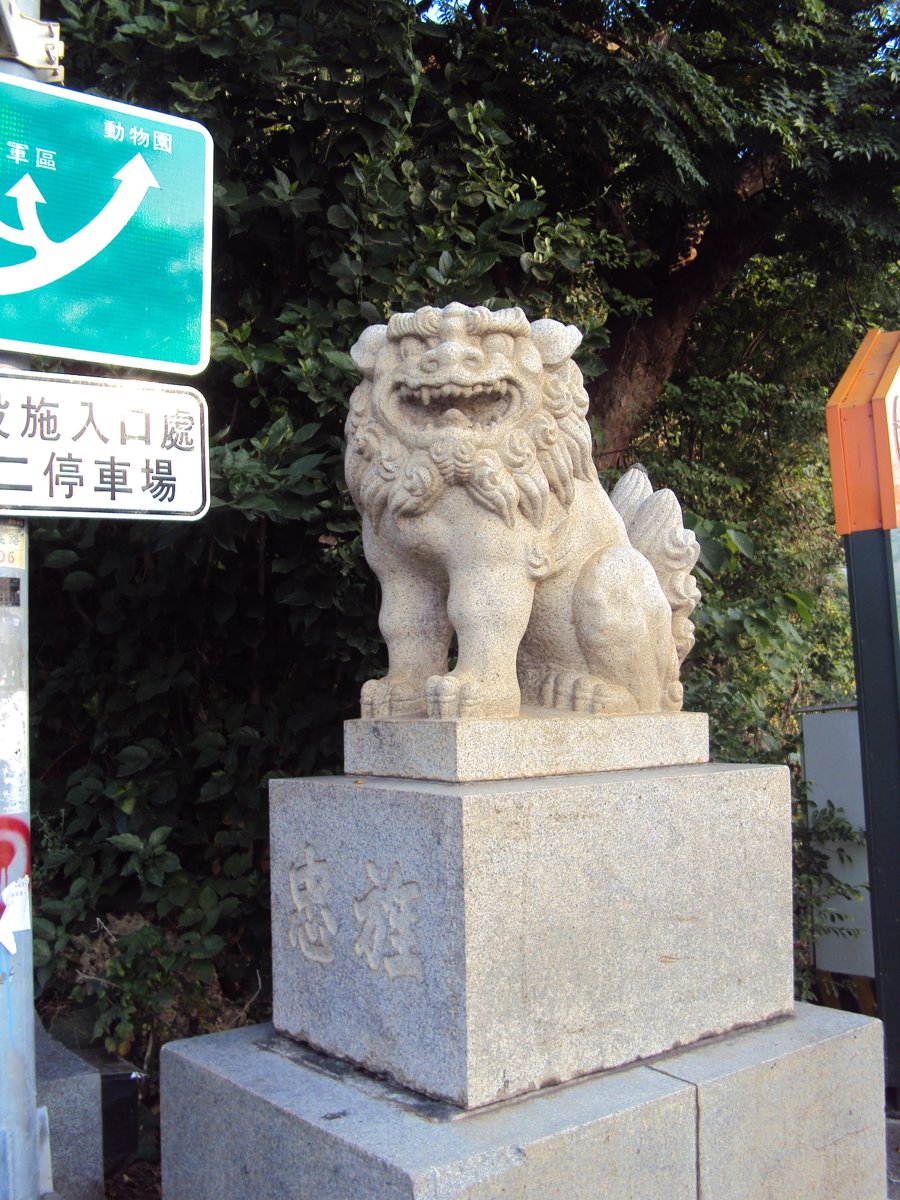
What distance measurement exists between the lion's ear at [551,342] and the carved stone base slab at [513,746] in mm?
832

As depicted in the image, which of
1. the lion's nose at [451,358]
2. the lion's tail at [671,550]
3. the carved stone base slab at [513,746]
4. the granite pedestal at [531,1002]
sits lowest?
the granite pedestal at [531,1002]

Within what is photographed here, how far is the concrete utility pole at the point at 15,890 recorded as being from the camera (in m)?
1.73

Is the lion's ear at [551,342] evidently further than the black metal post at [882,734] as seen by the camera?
No

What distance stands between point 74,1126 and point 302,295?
2649mm

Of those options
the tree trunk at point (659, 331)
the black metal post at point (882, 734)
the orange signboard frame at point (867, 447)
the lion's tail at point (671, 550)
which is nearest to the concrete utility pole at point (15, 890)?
the lion's tail at point (671, 550)

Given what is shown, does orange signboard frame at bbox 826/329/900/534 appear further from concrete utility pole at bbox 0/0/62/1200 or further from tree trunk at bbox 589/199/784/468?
concrete utility pole at bbox 0/0/62/1200

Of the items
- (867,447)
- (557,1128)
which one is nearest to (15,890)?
(557,1128)

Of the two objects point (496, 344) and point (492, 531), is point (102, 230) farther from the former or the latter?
point (492, 531)

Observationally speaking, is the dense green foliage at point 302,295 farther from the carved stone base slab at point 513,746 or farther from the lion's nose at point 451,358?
the carved stone base slab at point 513,746

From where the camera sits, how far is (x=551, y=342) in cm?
253

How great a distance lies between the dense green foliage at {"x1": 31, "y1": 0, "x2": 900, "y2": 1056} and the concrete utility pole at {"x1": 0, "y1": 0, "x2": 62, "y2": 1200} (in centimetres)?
114

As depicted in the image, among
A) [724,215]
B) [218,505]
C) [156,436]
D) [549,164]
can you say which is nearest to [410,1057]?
[156,436]

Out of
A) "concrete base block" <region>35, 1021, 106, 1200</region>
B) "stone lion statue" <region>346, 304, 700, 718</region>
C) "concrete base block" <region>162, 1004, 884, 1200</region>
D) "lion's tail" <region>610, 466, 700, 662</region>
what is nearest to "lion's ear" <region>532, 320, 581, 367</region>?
"stone lion statue" <region>346, 304, 700, 718</region>

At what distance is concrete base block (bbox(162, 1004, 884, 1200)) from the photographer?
1.88 meters
